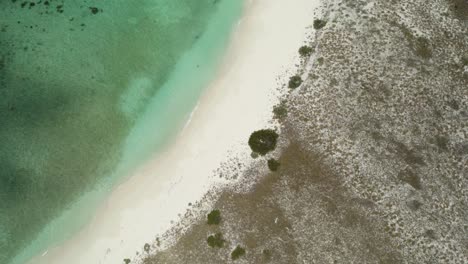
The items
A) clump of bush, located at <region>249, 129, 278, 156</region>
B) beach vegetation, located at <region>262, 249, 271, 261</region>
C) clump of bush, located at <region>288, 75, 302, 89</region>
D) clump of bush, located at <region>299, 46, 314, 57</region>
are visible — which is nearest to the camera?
beach vegetation, located at <region>262, 249, 271, 261</region>

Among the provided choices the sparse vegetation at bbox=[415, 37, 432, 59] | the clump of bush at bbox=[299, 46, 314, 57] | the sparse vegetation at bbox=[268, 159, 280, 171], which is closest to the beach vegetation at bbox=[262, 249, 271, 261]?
the sparse vegetation at bbox=[268, 159, 280, 171]

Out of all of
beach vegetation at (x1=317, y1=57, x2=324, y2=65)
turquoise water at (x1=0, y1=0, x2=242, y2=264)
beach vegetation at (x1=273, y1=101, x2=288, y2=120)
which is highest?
turquoise water at (x1=0, y1=0, x2=242, y2=264)

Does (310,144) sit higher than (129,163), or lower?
lower

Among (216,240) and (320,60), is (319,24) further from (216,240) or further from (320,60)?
(216,240)

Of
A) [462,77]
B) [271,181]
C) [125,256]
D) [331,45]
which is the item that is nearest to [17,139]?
[125,256]

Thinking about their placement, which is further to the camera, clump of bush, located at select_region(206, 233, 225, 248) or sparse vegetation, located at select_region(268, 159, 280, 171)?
sparse vegetation, located at select_region(268, 159, 280, 171)

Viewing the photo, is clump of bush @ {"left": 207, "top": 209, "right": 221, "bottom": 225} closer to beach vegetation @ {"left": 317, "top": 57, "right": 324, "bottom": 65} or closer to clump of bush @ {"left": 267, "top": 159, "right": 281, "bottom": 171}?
clump of bush @ {"left": 267, "top": 159, "right": 281, "bottom": 171}

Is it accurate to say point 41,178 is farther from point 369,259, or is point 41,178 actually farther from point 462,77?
point 462,77
